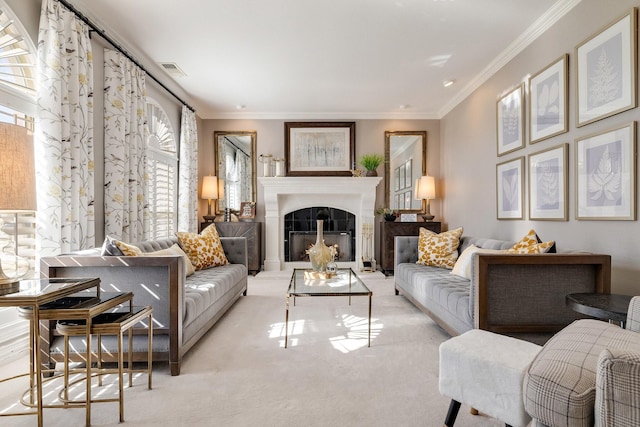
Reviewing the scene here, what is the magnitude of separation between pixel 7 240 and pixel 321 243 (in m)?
2.43

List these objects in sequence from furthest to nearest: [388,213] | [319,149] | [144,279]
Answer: [319,149]
[388,213]
[144,279]

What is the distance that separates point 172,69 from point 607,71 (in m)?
4.34

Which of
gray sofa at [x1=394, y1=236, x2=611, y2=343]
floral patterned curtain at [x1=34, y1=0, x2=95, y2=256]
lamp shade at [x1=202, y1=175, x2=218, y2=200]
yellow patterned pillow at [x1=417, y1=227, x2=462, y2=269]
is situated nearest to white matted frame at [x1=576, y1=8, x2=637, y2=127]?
gray sofa at [x1=394, y1=236, x2=611, y2=343]

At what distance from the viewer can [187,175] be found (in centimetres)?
532

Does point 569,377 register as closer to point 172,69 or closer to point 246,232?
point 172,69

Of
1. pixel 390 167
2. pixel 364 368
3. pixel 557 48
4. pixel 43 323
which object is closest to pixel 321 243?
pixel 364 368

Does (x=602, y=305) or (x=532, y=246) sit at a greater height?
(x=532, y=246)

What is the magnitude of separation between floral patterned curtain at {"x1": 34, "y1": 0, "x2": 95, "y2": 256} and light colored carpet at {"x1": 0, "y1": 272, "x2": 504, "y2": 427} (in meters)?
0.97

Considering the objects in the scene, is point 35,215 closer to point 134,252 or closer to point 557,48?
point 134,252

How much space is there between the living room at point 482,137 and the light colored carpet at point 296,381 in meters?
0.24

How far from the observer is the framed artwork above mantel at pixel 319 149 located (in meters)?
6.21

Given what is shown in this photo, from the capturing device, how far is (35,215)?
2.60 metres

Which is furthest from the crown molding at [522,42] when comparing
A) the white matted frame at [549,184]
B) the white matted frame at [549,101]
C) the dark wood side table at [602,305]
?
the dark wood side table at [602,305]

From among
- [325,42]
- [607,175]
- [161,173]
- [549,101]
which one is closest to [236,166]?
[161,173]
